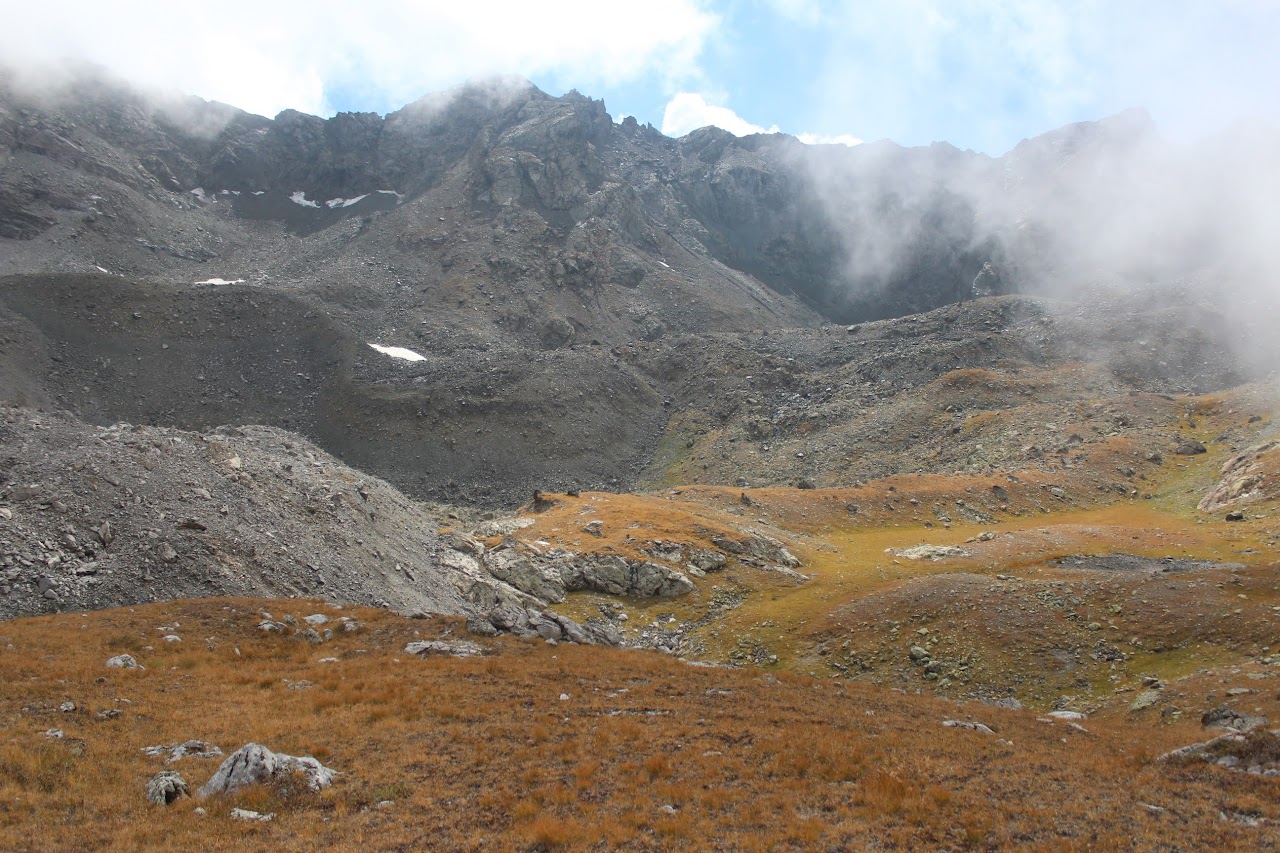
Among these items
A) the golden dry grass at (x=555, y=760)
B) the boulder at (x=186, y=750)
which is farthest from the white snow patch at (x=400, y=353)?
the boulder at (x=186, y=750)

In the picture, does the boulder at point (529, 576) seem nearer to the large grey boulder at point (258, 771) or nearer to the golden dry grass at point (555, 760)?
the golden dry grass at point (555, 760)

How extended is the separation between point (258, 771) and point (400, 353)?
139m

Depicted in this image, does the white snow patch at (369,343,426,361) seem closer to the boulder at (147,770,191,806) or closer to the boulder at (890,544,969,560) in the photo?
the boulder at (890,544,969,560)

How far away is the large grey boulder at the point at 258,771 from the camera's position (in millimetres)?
14883

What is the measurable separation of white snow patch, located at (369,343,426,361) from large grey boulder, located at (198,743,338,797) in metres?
133

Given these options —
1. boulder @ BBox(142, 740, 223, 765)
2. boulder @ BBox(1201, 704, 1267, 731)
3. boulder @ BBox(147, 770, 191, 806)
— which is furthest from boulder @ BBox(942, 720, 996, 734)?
boulder @ BBox(142, 740, 223, 765)

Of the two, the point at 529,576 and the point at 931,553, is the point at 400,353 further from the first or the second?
the point at 931,553

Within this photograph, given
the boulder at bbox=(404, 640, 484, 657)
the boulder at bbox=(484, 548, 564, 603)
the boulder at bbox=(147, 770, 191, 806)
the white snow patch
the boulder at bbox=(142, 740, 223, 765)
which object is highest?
the white snow patch

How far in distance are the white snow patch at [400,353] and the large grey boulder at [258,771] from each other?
133 m

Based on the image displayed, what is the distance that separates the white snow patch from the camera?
14300 cm

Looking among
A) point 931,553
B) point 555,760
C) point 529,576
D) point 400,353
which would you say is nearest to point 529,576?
point 529,576

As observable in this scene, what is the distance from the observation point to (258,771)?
15.2m

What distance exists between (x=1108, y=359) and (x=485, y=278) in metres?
149

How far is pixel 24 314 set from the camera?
113 meters
